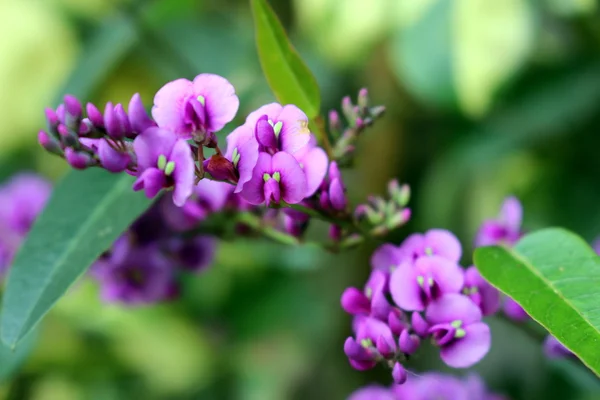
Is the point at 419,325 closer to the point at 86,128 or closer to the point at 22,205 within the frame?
the point at 86,128

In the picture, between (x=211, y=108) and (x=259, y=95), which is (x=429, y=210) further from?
(x=211, y=108)

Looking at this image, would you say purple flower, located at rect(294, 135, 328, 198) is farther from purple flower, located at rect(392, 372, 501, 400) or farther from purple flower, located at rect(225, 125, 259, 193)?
purple flower, located at rect(392, 372, 501, 400)

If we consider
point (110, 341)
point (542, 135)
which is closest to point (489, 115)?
point (542, 135)

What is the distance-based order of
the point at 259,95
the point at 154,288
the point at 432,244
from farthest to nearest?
the point at 259,95 → the point at 154,288 → the point at 432,244

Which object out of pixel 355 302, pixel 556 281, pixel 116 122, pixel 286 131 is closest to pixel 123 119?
pixel 116 122

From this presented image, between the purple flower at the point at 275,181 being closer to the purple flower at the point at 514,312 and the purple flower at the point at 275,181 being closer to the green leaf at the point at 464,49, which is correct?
the purple flower at the point at 514,312

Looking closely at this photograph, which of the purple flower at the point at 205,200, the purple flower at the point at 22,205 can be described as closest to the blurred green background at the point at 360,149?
the purple flower at the point at 22,205

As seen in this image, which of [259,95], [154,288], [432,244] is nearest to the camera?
[432,244]

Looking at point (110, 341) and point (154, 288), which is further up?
point (154, 288)
